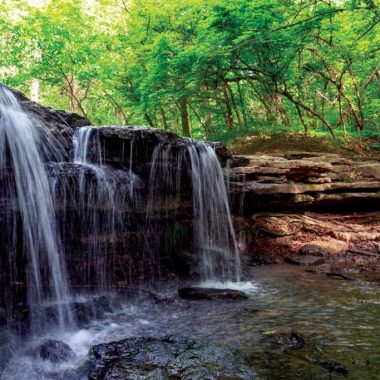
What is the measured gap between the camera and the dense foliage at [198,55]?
11.1m

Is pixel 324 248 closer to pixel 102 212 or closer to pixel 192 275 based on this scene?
pixel 192 275

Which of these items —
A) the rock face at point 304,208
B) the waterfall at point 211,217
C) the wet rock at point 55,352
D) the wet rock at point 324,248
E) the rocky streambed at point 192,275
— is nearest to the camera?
the rocky streambed at point 192,275

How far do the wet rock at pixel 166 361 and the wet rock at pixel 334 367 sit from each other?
76cm

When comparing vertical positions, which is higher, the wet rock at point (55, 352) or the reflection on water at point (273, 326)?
the wet rock at point (55, 352)

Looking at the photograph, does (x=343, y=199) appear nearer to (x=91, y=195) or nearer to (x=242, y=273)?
(x=242, y=273)

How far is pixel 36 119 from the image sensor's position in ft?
21.4

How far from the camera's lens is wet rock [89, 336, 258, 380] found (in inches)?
128

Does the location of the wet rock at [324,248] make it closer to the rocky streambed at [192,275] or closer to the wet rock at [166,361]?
the rocky streambed at [192,275]

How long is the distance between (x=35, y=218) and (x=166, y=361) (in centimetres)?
302

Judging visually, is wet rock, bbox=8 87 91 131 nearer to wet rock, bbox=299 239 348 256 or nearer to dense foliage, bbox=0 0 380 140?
dense foliage, bbox=0 0 380 140

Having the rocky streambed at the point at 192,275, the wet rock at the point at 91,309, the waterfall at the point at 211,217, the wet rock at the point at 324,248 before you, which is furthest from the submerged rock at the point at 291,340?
the wet rock at the point at 324,248

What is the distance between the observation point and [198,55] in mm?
11445

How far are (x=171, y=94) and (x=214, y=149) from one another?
18.2 ft

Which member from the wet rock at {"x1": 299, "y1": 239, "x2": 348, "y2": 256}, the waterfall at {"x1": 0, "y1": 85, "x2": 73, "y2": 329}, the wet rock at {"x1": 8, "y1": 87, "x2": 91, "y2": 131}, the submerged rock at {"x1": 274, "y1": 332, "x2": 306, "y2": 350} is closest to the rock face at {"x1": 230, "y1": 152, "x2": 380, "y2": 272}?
A: the wet rock at {"x1": 299, "y1": 239, "x2": 348, "y2": 256}
